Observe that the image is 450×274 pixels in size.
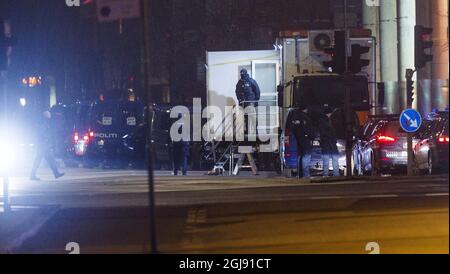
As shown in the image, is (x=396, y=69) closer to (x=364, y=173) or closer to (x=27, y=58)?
(x=364, y=173)

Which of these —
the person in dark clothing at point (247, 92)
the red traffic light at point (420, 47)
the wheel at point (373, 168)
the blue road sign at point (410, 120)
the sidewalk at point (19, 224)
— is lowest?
the sidewalk at point (19, 224)

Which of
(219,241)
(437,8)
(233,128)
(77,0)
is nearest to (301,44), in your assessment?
(233,128)

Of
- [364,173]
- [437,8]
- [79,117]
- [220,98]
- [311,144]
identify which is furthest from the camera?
[437,8]

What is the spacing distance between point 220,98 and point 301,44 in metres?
3.27

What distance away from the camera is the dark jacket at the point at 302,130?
926 inches

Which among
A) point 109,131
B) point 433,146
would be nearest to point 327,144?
point 433,146

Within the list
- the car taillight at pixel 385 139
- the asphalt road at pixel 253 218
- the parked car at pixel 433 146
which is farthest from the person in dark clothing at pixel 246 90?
the asphalt road at pixel 253 218

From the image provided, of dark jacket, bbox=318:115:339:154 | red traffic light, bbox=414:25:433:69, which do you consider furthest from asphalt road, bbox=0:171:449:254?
red traffic light, bbox=414:25:433:69

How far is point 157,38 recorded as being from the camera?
49094 millimetres

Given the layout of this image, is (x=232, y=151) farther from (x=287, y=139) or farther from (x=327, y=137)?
(x=327, y=137)

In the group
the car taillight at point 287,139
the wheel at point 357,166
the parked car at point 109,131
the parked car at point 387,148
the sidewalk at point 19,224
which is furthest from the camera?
the parked car at point 109,131

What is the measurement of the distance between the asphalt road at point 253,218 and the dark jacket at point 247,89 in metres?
5.45

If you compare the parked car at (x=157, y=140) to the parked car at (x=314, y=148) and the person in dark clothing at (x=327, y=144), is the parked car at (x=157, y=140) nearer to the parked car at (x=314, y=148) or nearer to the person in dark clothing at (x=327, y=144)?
the parked car at (x=314, y=148)

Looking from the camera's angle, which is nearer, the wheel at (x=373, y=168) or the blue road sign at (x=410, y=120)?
the blue road sign at (x=410, y=120)
